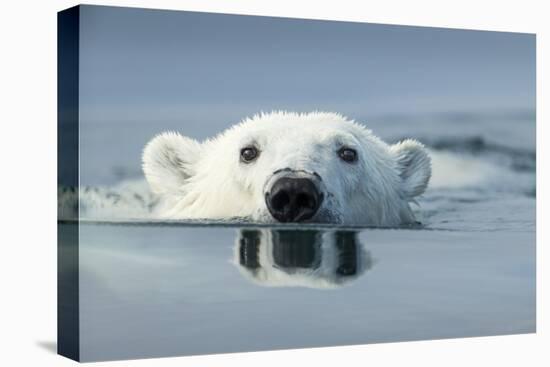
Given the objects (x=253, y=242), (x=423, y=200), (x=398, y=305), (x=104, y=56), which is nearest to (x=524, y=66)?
(x=423, y=200)

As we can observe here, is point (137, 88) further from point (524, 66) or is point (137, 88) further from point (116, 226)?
point (524, 66)

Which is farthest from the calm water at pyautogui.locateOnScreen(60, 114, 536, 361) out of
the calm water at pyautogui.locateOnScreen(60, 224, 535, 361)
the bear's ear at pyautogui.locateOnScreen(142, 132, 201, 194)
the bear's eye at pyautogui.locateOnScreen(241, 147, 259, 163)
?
the bear's eye at pyautogui.locateOnScreen(241, 147, 259, 163)

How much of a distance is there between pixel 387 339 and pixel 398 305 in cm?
31

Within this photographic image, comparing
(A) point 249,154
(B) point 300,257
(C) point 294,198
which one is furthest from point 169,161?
(B) point 300,257

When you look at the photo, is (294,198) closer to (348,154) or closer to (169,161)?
(348,154)

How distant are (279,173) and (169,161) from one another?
0.97 metres

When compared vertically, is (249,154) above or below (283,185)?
above

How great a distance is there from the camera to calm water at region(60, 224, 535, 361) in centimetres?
810

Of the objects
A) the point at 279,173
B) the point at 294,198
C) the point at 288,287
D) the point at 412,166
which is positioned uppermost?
the point at 412,166

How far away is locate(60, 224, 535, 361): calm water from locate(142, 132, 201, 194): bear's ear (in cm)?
42

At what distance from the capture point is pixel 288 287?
28.4ft

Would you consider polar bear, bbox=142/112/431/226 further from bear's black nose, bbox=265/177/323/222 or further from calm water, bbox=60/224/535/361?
calm water, bbox=60/224/535/361

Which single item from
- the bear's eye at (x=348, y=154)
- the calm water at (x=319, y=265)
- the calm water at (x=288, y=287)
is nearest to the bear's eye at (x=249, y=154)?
the calm water at (x=319, y=265)

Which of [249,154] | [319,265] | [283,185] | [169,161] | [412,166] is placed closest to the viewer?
[283,185]
